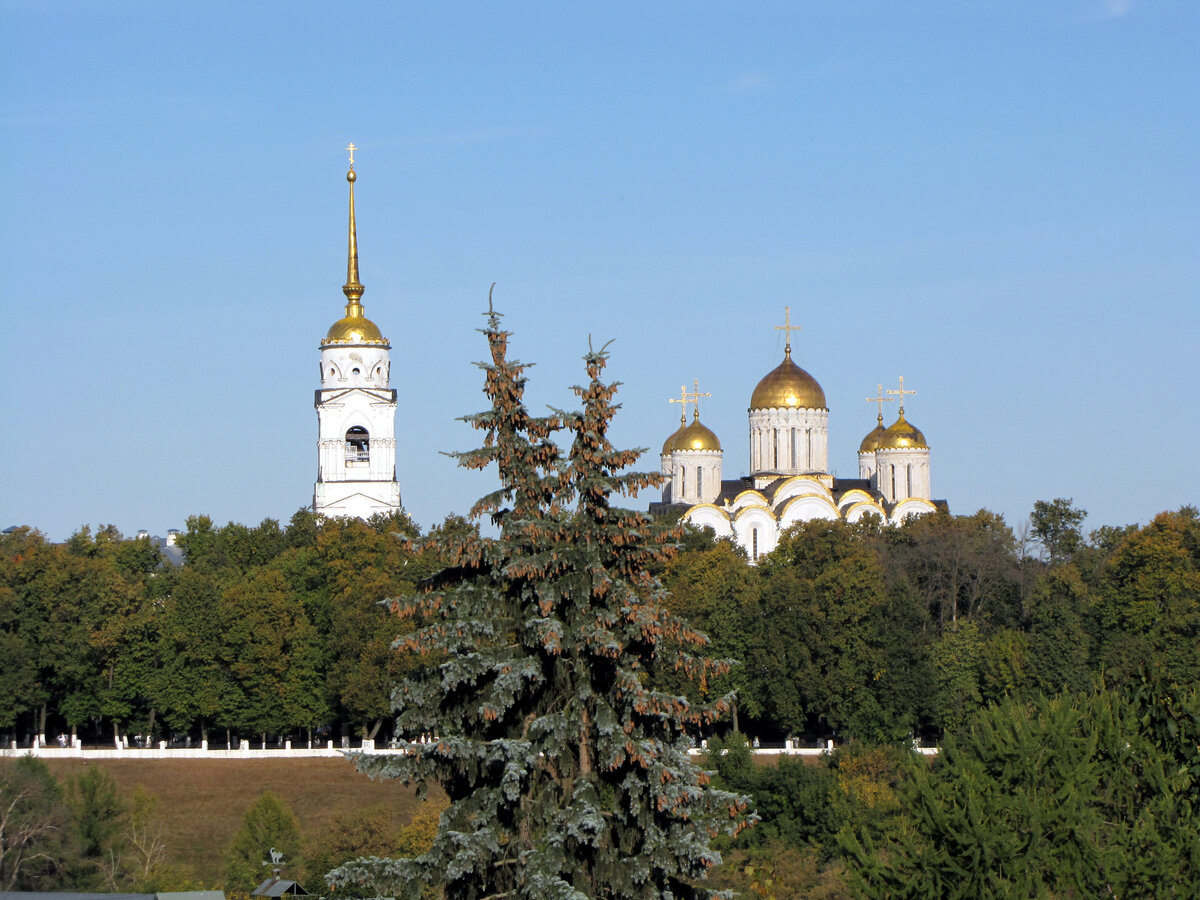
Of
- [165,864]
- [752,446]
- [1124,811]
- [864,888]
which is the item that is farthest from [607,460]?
[752,446]

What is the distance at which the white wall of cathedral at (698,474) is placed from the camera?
86250mm

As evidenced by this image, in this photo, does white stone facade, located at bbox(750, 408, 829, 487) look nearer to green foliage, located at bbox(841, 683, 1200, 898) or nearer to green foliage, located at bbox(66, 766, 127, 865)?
green foliage, located at bbox(66, 766, 127, 865)

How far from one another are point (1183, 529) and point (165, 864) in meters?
31.5

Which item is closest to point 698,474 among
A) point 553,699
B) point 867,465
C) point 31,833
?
point 867,465

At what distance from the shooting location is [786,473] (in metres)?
86.7

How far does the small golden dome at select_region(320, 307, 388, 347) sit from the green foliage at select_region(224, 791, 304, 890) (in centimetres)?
3820

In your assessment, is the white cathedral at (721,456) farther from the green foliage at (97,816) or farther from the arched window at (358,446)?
the green foliage at (97,816)

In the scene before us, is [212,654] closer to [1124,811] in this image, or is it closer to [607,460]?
[1124,811]

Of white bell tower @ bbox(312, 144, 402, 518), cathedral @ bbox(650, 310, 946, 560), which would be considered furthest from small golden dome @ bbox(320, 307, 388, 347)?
cathedral @ bbox(650, 310, 946, 560)

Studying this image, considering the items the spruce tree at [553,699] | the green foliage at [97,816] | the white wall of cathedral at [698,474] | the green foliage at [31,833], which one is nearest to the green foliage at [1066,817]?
the spruce tree at [553,699]

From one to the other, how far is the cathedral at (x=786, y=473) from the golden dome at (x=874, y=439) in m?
0.06

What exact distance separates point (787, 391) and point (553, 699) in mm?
67071

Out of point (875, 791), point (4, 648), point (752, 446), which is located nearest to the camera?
point (875, 791)

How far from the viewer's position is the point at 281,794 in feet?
161
